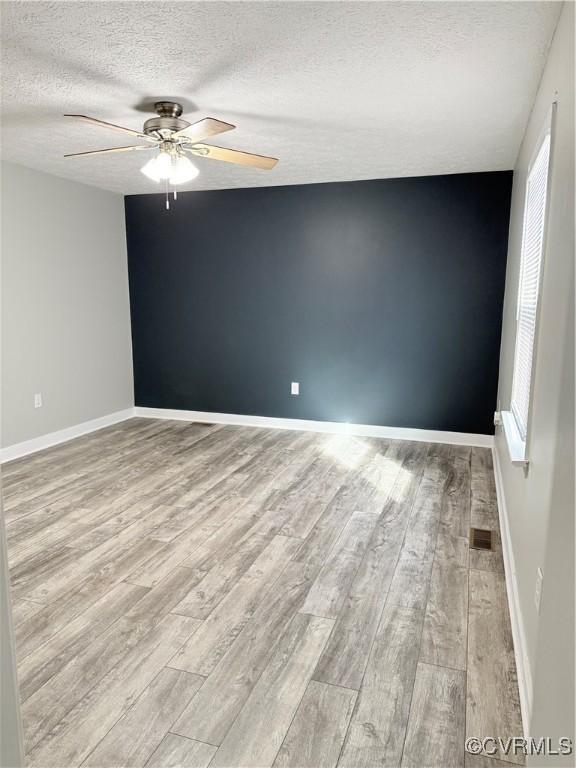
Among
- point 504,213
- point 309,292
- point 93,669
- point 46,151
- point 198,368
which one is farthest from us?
point 198,368

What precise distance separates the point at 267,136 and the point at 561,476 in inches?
114

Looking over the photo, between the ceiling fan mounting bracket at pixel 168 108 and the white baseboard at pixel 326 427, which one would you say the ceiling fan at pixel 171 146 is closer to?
the ceiling fan mounting bracket at pixel 168 108

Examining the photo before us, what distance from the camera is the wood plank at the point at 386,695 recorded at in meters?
1.62

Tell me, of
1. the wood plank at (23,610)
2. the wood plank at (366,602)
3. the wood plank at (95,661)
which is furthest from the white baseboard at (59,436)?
the wood plank at (366,602)

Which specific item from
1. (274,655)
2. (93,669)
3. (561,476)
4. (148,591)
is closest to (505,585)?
(274,655)

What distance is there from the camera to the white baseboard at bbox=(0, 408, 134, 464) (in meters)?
4.45

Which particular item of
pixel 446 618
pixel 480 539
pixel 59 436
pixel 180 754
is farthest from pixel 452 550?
pixel 59 436

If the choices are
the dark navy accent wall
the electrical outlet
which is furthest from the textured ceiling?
the electrical outlet

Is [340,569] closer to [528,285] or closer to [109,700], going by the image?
[109,700]

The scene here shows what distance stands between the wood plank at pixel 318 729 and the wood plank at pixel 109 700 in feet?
1.84

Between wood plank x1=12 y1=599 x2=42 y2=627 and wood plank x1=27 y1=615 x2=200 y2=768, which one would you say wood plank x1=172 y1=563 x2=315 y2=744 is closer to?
wood plank x1=27 y1=615 x2=200 y2=768

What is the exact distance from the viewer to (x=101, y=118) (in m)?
3.11

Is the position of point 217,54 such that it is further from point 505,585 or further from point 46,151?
point 505,585

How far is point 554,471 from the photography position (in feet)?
4.94
